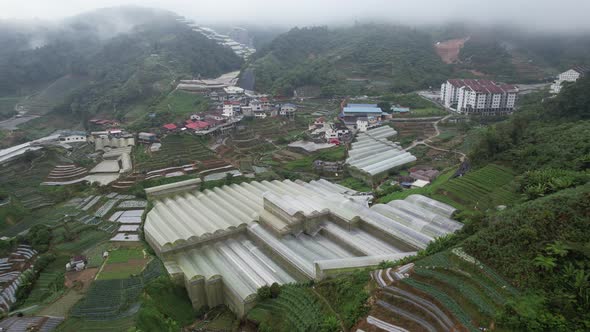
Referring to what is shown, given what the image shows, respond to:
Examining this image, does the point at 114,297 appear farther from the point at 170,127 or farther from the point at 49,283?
the point at 170,127

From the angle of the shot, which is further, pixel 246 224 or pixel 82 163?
pixel 82 163

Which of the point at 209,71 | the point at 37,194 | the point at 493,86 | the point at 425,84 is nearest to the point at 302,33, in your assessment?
the point at 209,71

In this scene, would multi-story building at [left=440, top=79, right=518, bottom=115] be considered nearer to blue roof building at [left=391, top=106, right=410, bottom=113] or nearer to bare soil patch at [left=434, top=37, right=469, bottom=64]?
blue roof building at [left=391, top=106, right=410, bottom=113]

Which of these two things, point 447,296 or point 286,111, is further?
point 286,111

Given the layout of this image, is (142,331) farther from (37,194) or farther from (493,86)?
(493,86)

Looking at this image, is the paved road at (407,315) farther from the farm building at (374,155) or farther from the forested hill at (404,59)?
the forested hill at (404,59)

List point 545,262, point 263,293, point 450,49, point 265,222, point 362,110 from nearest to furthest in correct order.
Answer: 1. point 545,262
2. point 263,293
3. point 265,222
4. point 362,110
5. point 450,49

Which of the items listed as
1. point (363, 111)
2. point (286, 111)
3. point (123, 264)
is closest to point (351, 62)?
point (363, 111)
